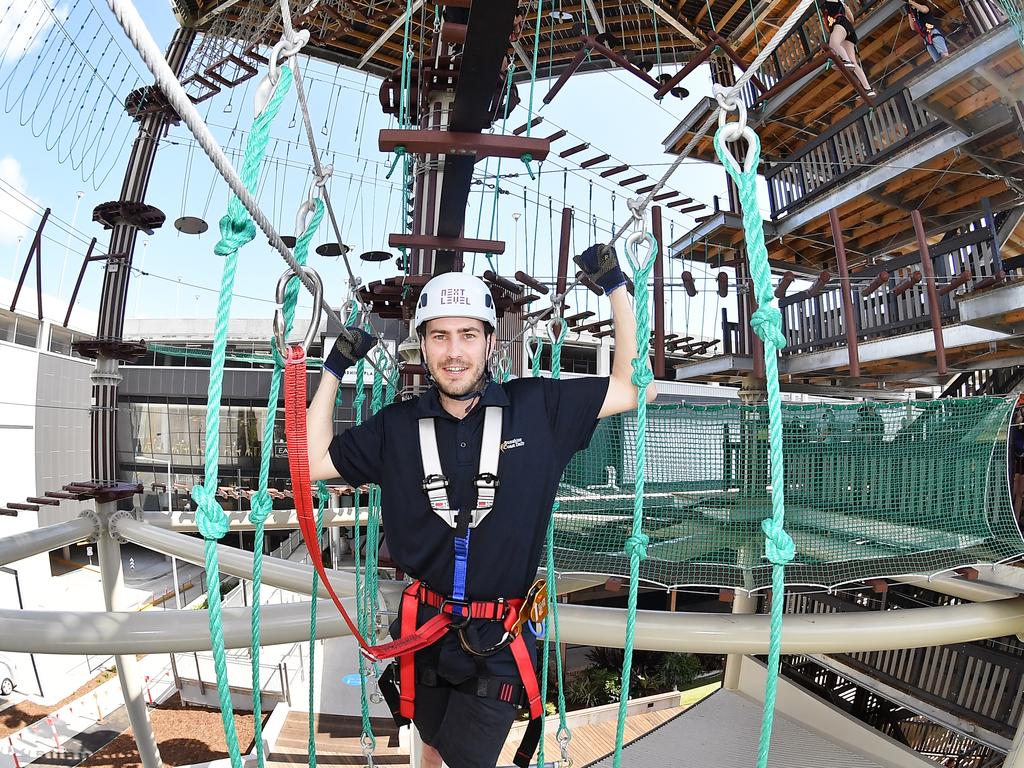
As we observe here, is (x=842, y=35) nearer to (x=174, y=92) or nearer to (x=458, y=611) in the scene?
(x=458, y=611)

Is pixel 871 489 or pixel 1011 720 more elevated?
pixel 871 489

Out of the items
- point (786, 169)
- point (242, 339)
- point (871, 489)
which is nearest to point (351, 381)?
point (242, 339)

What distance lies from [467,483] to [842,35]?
7.17m

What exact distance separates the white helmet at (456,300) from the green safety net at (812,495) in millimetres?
2486

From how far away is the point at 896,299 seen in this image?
21.7ft

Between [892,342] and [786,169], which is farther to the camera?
[786,169]

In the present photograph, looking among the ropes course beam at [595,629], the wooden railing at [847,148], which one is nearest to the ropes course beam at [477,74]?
the ropes course beam at [595,629]

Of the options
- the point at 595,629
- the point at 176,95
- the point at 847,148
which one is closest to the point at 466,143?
the point at 176,95

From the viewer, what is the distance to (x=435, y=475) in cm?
140

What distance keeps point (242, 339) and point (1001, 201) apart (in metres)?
18.4

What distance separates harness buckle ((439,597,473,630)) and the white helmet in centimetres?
69

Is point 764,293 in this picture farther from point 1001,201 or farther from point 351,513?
point 351,513

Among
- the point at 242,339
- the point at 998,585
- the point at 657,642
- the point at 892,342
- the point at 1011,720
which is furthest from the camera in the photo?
the point at 242,339

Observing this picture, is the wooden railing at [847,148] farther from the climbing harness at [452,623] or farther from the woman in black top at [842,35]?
the climbing harness at [452,623]
